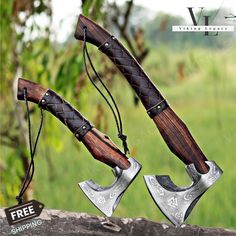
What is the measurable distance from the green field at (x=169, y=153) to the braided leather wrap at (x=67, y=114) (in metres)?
0.82

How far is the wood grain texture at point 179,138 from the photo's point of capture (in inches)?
56.1

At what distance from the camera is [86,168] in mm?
3201

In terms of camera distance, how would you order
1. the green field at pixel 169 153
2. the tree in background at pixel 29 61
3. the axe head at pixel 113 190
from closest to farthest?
the axe head at pixel 113 190, the tree in background at pixel 29 61, the green field at pixel 169 153

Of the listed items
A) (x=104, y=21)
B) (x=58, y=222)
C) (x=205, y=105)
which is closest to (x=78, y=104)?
(x=104, y=21)

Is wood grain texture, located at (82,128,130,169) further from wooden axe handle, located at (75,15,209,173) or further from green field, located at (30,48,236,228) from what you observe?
green field, located at (30,48,236,228)

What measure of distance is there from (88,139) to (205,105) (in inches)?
98.3

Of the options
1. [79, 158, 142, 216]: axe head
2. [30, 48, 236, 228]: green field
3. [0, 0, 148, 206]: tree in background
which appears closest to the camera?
[79, 158, 142, 216]: axe head

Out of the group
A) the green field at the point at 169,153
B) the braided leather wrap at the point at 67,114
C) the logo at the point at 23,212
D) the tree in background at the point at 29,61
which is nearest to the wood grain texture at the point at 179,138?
the braided leather wrap at the point at 67,114

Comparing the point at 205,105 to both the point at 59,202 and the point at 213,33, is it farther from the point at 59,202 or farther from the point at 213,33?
the point at 213,33

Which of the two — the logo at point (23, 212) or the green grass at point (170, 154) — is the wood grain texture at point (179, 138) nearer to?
the logo at point (23, 212)

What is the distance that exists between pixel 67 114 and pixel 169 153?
1.86 m

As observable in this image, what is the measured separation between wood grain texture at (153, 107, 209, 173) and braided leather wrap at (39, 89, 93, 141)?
15cm

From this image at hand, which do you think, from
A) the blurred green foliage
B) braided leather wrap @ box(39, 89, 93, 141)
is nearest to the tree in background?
the blurred green foliage

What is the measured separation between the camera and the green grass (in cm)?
278
